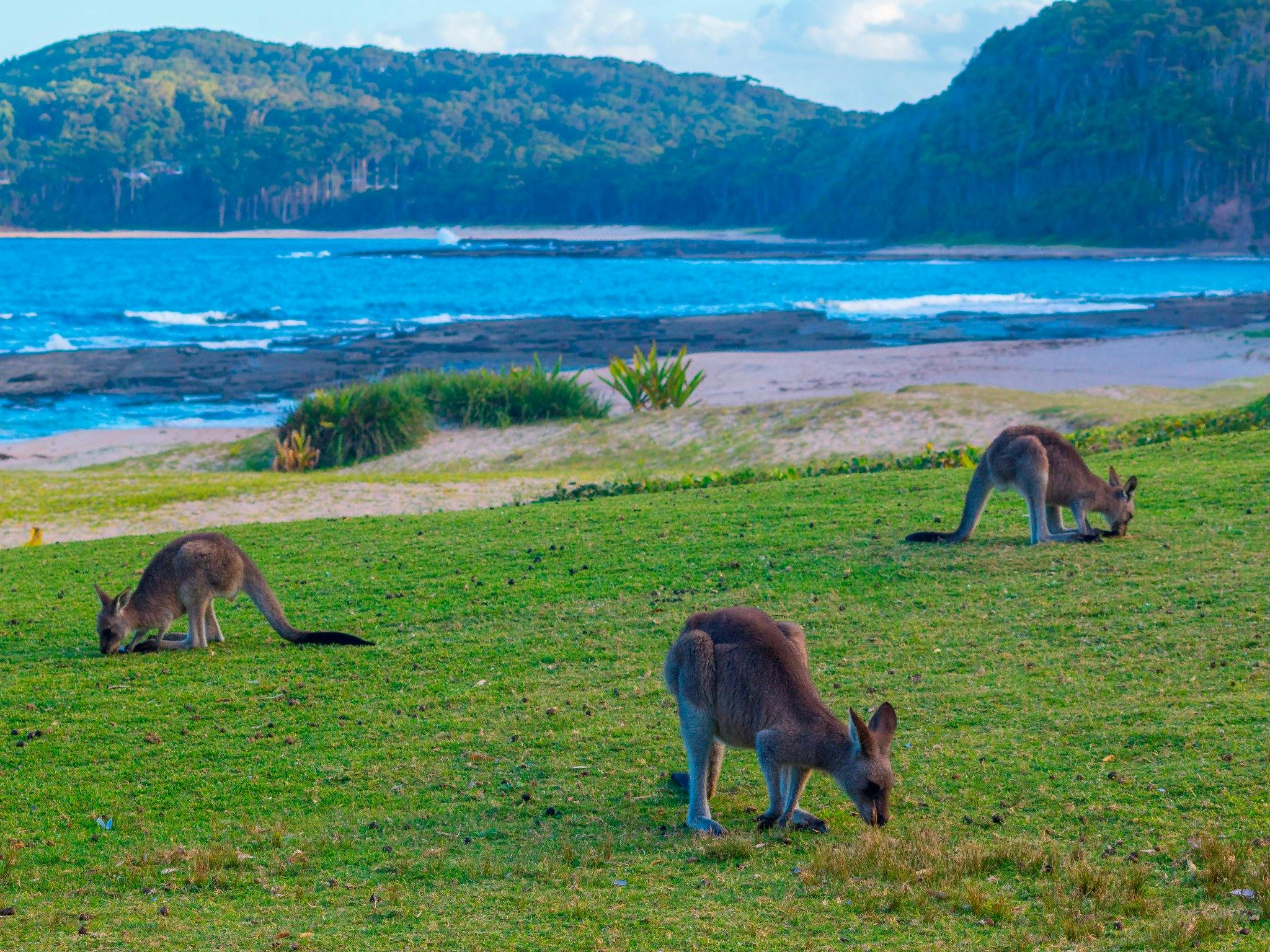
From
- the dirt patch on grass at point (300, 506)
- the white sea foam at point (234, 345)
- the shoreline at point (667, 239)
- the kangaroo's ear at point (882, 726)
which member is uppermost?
the shoreline at point (667, 239)

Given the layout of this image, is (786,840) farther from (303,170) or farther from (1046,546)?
(303,170)

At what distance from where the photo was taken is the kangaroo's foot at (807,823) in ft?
18.5

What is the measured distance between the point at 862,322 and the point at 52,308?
1834 inches

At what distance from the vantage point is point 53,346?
175 feet

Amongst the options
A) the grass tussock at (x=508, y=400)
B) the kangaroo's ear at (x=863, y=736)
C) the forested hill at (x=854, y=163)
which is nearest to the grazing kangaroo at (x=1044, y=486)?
the kangaroo's ear at (x=863, y=736)

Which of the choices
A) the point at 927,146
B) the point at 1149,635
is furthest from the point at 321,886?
the point at 927,146

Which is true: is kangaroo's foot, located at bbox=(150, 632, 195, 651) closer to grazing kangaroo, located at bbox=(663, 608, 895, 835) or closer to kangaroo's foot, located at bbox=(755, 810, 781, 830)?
grazing kangaroo, located at bbox=(663, 608, 895, 835)

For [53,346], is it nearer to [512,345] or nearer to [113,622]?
[512,345]

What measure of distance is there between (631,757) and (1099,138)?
129028 mm

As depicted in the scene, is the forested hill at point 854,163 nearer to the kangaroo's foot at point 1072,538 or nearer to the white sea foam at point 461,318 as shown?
the white sea foam at point 461,318

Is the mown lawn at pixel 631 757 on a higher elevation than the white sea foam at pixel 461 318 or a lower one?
lower

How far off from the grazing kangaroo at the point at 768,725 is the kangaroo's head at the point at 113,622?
14.7 feet

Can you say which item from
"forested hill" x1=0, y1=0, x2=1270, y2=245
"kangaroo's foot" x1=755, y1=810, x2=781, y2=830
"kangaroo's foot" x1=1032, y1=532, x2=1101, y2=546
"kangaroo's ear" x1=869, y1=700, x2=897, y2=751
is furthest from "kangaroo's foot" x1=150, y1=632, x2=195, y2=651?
"forested hill" x1=0, y1=0, x2=1270, y2=245

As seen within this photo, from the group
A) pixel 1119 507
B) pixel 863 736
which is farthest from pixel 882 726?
pixel 1119 507
